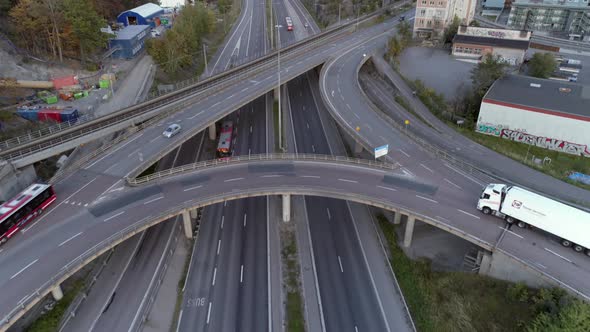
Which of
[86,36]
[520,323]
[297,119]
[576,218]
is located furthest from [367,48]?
[520,323]

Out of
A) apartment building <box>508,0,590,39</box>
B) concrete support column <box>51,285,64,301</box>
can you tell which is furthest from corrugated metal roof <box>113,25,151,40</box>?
apartment building <box>508,0,590,39</box>

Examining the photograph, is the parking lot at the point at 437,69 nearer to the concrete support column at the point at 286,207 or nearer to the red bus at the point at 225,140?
the red bus at the point at 225,140

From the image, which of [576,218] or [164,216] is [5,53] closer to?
[164,216]

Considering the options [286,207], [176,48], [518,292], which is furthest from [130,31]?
[518,292]

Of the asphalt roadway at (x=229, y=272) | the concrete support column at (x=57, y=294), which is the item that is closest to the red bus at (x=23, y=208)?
the concrete support column at (x=57, y=294)

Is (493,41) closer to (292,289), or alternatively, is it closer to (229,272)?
(292,289)
